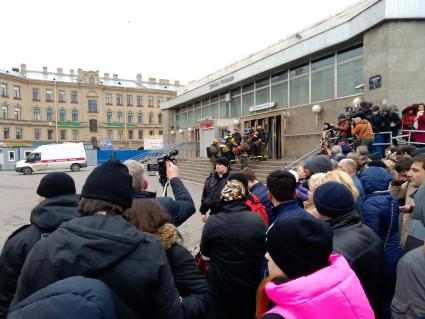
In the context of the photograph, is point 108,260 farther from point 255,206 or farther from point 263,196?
point 263,196

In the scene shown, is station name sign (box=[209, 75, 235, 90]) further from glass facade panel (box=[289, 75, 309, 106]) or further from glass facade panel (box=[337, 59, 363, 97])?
glass facade panel (box=[337, 59, 363, 97])

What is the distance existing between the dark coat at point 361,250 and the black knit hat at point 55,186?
6.43 feet

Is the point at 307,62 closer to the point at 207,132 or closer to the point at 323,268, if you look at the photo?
the point at 207,132

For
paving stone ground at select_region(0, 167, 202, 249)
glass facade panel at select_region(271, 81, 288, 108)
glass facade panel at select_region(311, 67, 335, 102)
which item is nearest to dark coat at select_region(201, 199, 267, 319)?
paving stone ground at select_region(0, 167, 202, 249)

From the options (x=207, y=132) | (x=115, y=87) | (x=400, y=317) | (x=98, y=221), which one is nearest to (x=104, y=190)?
(x=98, y=221)

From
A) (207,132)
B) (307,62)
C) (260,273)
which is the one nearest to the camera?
(260,273)

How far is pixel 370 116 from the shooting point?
10961 millimetres

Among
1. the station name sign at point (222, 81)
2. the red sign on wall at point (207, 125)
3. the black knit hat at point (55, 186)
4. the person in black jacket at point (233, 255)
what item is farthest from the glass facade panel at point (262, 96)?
the black knit hat at point (55, 186)

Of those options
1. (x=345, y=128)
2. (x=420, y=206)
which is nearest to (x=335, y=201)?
(x=420, y=206)

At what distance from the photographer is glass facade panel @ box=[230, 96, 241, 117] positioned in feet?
84.8

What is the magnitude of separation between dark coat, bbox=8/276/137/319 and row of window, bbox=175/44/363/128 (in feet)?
51.8

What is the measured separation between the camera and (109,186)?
1.90m

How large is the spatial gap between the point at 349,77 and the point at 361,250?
1504cm

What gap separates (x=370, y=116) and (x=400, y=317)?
9.60 metres
